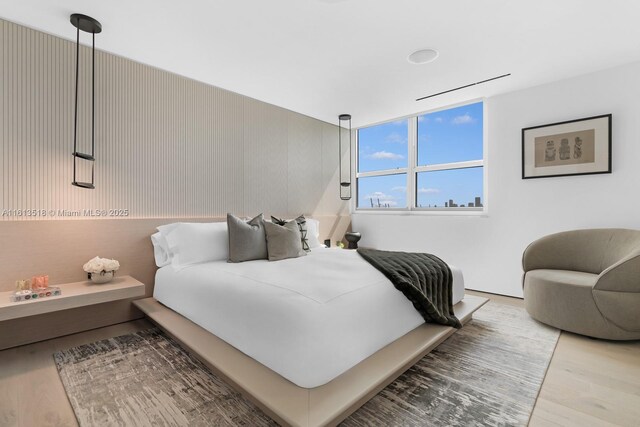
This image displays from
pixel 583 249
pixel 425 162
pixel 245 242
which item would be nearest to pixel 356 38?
pixel 245 242

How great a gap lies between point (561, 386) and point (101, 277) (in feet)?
10.6

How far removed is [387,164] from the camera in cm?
500

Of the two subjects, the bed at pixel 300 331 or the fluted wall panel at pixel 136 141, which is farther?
the fluted wall panel at pixel 136 141

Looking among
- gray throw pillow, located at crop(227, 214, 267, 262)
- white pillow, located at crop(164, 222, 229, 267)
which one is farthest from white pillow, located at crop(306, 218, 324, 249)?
white pillow, located at crop(164, 222, 229, 267)

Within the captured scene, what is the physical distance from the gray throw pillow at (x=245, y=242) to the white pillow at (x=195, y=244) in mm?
146

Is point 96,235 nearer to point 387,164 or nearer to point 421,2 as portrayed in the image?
point 421,2

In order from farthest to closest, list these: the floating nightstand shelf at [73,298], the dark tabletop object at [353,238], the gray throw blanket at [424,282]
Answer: the dark tabletop object at [353,238]
the gray throw blanket at [424,282]
the floating nightstand shelf at [73,298]

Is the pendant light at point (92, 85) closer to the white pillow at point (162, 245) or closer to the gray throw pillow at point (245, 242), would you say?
the white pillow at point (162, 245)

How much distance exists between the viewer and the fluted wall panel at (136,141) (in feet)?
7.54

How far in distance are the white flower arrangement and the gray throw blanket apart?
6.80 ft

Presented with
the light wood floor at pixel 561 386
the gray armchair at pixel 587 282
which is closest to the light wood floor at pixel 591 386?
the light wood floor at pixel 561 386

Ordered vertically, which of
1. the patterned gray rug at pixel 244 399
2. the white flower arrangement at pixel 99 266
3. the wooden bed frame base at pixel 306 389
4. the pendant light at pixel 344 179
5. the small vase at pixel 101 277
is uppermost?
the pendant light at pixel 344 179

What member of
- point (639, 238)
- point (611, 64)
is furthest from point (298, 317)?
point (611, 64)

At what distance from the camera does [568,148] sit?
327cm
